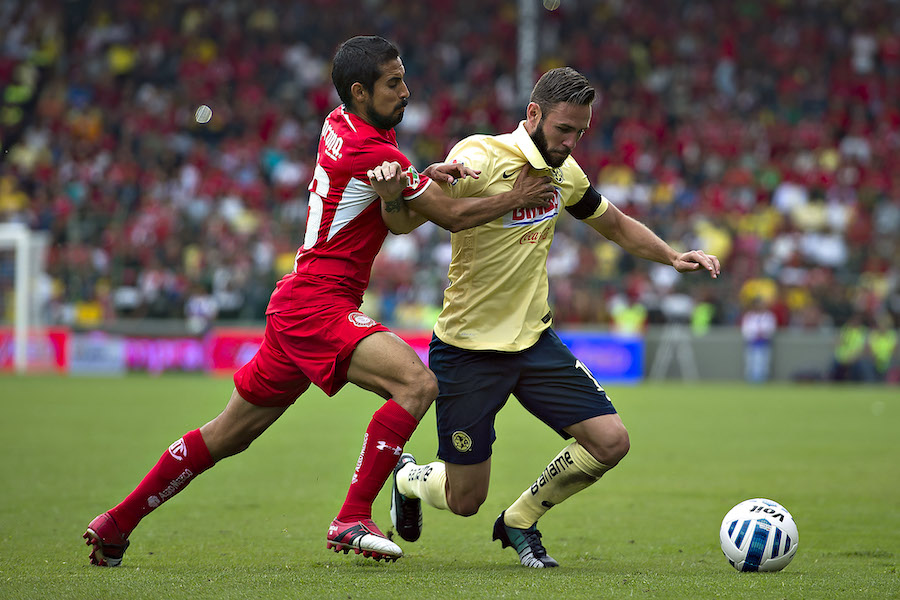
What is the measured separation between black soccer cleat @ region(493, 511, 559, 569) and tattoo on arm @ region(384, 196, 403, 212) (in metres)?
1.70

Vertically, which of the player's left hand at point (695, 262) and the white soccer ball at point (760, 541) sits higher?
the player's left hand at point (695, 262)

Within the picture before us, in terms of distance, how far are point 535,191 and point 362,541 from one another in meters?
1.72

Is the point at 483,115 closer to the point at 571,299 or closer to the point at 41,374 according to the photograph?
the point at 571,299

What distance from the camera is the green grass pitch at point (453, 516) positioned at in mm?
4715

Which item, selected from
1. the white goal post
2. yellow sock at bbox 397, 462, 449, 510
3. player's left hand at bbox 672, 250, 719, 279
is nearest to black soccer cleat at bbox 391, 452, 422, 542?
yellow sock at bbox 397, 462, 449, 510

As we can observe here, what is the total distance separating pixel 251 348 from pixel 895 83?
16273 mm

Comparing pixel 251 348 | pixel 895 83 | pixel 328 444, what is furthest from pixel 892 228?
pixel 328 444

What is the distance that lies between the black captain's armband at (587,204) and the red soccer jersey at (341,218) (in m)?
1.12

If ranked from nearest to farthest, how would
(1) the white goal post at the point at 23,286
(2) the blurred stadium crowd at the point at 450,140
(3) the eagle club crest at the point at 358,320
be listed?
(3) the eagle club crest at the point at 358,320
(1) the white goal post at the point at 23,286
(2) the blurred stadium crowd at the point at 450,140

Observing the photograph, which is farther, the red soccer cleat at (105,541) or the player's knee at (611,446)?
the player's knee at (611,446)

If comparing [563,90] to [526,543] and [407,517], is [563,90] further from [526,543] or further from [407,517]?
[407,517]

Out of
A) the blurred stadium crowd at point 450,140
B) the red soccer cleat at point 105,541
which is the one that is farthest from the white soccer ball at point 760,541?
the blurred stadium crowd at point 450,140

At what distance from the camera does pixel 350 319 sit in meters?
5.02

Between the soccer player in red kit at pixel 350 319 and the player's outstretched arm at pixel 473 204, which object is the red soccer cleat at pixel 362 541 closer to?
the soccer player in red kit at pixel 350 319
